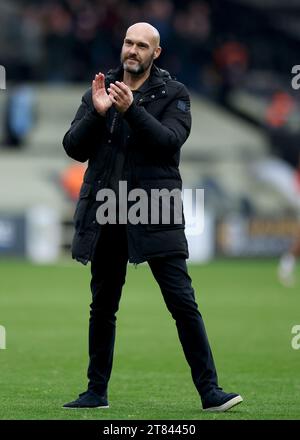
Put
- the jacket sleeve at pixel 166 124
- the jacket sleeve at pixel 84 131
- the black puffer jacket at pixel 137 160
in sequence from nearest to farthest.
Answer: the jacket sleeve at pixel 166 124 < the jacket sleeve at pixel 84 131 < the black puffer jacket at pixel 137 160

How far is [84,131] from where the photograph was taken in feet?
27.8

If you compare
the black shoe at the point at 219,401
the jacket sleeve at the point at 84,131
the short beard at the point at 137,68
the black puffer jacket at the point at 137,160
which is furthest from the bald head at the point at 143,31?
the black shoe at the point at 219,401

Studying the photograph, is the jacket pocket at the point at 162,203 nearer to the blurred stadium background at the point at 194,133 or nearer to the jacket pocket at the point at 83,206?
the jacket pocket at the point at 83,206

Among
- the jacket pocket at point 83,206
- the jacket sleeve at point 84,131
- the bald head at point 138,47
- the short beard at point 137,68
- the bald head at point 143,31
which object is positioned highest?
the bald head at point 143,31

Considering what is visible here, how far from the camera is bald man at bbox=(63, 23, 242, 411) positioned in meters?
8.52

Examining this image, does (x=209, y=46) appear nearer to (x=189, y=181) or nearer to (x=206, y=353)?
(x=189, y=181)

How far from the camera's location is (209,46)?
116 feet

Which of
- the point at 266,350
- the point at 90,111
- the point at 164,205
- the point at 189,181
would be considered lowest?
the point at 266,350

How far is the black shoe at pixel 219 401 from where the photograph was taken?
8570 millimetres

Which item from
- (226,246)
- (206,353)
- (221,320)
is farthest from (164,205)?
(226,246)

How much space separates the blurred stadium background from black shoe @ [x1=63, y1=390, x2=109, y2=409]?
8.92m

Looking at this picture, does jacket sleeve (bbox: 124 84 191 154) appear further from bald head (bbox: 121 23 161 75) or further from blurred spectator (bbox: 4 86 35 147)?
blurred spectator (bbox: 4 86 35 147)

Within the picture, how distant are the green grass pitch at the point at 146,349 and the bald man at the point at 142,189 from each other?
63cm

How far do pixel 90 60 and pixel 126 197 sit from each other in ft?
82.5
